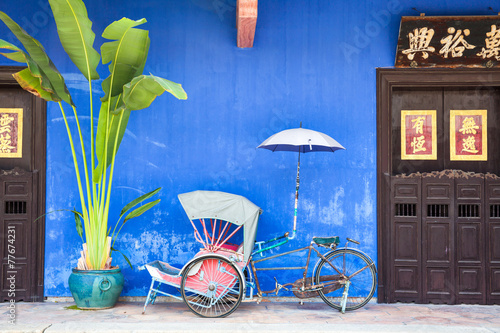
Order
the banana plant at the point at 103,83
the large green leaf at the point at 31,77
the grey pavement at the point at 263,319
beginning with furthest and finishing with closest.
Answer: the banana plant at the point at 103,83 → the large green leaf at the point at 31,77 → the grey pavement at the point at 263,319

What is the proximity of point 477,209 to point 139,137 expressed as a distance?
4564mm

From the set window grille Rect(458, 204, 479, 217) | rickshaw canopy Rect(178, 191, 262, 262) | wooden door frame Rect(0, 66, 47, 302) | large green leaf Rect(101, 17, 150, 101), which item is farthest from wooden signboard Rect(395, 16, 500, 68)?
wooden door frame Rect(0, 66, 47, 302)

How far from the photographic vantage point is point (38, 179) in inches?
257

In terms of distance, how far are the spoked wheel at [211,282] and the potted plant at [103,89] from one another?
36.5 inches

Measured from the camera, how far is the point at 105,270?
588cm

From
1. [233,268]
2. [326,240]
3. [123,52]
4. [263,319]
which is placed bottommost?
[263,319]

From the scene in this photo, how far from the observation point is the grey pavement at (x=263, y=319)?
5.11 m

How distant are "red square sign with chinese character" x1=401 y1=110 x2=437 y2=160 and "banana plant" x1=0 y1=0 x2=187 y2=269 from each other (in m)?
3.32

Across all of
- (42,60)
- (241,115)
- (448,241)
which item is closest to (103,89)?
(42,60)

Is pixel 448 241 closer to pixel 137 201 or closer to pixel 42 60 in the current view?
pixel 137 201

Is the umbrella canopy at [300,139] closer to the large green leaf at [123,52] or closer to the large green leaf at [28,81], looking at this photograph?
the large green leaf at [123,52]

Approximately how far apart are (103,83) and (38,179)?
167 cm

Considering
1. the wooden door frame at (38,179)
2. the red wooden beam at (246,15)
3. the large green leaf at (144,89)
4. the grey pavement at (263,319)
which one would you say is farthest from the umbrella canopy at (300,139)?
the wooden door frame at (38,179)

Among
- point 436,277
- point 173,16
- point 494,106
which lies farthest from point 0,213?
point 494,106
